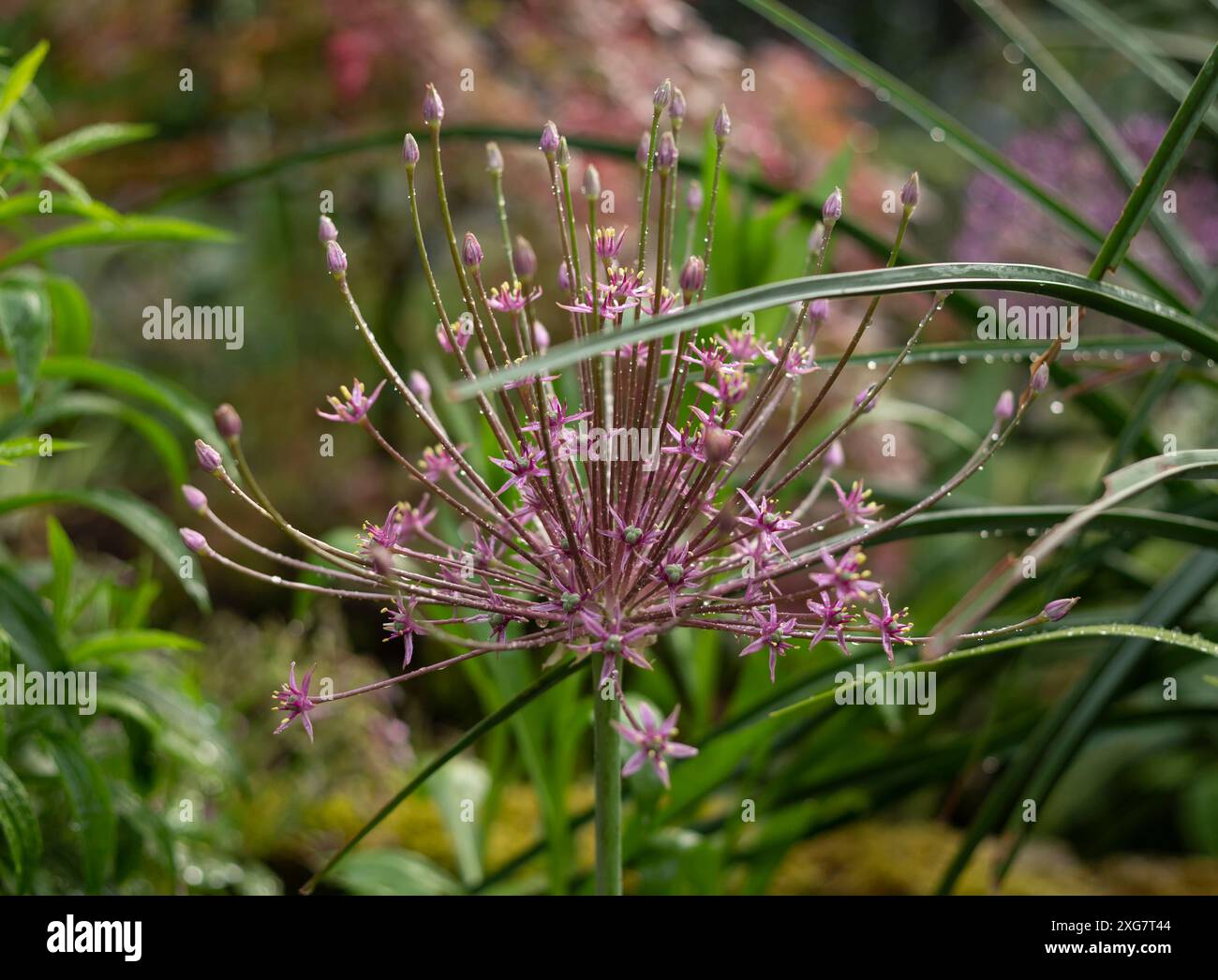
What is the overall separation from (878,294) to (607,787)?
520 mm

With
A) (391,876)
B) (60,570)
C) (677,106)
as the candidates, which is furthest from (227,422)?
(391,876)

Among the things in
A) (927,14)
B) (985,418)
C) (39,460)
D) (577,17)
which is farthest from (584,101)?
(927,14)

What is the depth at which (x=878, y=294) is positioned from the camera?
78 centimetres

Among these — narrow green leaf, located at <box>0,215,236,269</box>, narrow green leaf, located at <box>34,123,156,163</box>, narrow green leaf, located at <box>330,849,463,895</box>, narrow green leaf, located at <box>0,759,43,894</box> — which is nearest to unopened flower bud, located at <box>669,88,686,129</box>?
narrow green leaf, located at <box>0,215,236,269</box>

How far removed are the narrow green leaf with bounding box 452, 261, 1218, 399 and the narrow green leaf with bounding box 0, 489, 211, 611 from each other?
720mm

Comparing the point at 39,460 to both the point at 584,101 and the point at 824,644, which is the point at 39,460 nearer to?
the point at 584,101

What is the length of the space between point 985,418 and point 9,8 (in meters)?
2.81

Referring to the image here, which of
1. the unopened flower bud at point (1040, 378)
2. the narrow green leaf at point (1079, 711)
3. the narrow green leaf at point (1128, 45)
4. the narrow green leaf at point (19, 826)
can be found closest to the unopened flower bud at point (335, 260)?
the unopened flower bud at point (1040, 378)

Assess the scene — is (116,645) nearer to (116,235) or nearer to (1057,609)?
(116,235)

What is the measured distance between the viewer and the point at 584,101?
2.66 metres

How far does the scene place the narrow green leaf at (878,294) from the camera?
695 millimetres

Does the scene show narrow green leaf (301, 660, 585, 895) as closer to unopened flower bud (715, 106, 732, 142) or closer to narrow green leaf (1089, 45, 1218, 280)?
unopened flower bud (715, 106, 732, 142)
